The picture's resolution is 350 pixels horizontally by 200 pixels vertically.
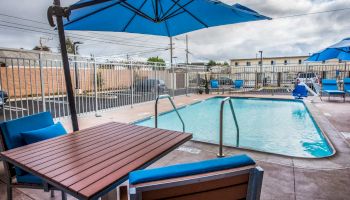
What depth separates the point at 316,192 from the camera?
84.7 inches

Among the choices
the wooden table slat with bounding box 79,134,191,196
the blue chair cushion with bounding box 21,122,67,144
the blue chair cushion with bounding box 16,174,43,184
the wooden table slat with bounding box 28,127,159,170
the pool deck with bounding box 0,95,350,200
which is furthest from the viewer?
the pool deck with bounding box 0,95,350,200

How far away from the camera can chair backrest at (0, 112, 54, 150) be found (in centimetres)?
181

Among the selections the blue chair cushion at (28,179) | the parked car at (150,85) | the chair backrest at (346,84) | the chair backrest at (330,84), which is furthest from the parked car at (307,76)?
the blue chair cushion at (28,179)

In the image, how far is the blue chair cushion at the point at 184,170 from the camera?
0.76 m

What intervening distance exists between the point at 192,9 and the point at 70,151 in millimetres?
2566

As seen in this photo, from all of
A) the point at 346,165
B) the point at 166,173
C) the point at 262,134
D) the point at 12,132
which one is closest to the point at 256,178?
the point at 166,173

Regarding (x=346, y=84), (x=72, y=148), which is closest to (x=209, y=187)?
(x=72, y=148)

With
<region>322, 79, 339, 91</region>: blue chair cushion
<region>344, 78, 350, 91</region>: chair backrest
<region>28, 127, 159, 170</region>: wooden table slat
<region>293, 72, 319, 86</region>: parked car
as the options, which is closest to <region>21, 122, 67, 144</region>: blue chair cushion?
<region>28, 127, 159, 170</region>: wooden table slat

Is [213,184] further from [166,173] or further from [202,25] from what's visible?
[202,25]

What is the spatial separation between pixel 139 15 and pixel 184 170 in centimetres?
323

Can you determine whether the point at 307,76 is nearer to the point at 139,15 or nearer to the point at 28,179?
the point at 139,15

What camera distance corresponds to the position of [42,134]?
203 centimetres

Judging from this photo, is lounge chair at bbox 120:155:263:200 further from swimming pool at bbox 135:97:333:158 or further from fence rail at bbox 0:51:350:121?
fence rail at bbox 0:51:350:121

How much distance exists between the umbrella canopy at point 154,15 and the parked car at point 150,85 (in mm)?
4003
